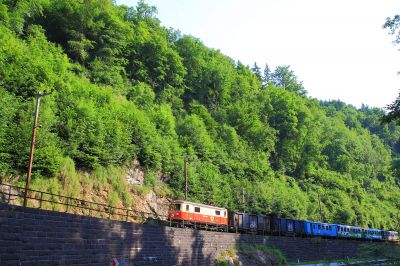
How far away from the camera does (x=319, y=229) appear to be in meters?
47.1

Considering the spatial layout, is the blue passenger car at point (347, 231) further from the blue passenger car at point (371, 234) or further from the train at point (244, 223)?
the blue passenger car at point (371, 234)

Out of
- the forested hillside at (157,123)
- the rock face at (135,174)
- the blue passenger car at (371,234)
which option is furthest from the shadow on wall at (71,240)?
the blue passenger car at (371,234)

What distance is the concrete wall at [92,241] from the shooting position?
47.6ft

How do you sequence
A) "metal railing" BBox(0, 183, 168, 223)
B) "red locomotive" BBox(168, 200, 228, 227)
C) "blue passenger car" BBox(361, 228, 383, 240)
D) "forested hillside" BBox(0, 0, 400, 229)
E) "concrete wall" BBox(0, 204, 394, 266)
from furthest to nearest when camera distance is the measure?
"blue passenger car" BBox(361, 228, 383, 240) < "red locomotive" BBox(168, 200, 228, 227) < "forested hillside" BBox(0, 0, 400, 229) < "metal railing" BBox(0, 183, 168, 223) < "concrete wall" BBox(0, 204, 394, 266)

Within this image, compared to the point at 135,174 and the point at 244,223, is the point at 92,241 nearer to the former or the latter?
the point at 135,174

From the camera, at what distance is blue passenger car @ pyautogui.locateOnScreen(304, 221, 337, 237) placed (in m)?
45.1

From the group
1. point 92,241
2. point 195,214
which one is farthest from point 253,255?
point 92,241

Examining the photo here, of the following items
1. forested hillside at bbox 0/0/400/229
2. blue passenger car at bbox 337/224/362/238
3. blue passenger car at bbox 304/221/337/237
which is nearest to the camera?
forested hillside at bbox 0/0/400/229

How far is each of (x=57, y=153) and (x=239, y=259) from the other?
51.1ft

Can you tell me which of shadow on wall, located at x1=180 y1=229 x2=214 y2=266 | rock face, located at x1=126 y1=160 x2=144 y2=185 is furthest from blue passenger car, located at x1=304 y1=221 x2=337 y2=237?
shadow on wall, located at x1=180 y1=229 x2=214 y2=266

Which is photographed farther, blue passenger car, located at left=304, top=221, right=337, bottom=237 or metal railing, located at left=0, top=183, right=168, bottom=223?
blue passenger car, located at left=304, top=221, right=337, bottom=237

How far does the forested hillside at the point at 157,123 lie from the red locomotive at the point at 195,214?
4.04 metres

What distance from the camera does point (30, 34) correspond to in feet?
142

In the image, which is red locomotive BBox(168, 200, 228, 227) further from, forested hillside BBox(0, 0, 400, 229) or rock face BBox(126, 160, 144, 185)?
rock face BBox(126, 160, 144, 185)
